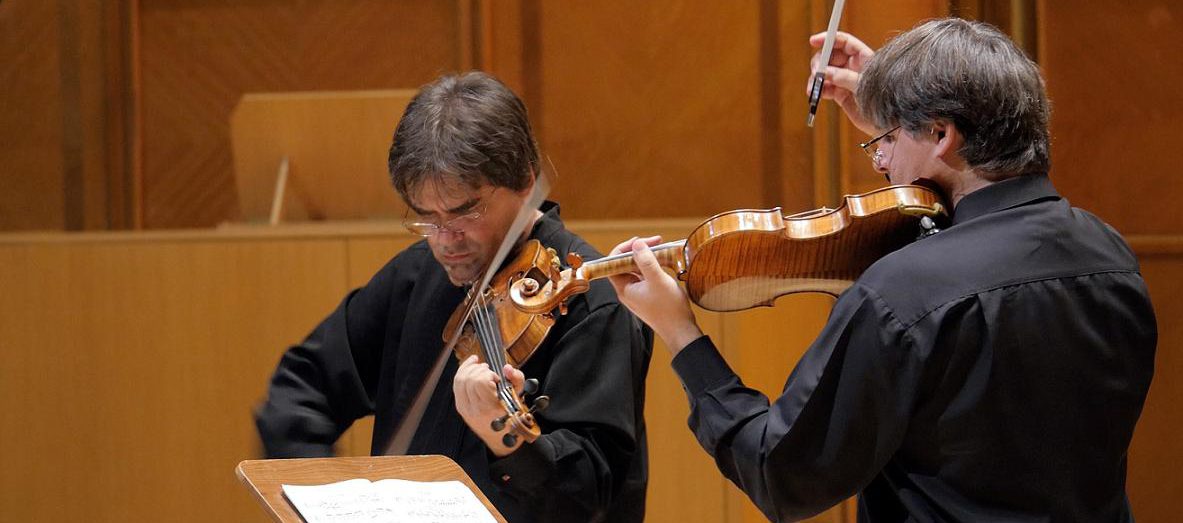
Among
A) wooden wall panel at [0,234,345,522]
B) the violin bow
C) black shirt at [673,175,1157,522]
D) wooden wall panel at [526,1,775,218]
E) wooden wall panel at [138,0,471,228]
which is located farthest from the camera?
wooden wall panel at [138,0,471,228]

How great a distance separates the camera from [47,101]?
16.7 ft

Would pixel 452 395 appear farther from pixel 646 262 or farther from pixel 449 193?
pixel 646 262

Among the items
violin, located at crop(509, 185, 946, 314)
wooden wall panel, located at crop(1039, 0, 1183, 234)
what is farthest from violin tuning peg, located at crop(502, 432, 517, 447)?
wooden wall panel, located at crop(1039, 0, 1183, 234)

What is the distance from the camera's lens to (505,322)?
6.36 ft

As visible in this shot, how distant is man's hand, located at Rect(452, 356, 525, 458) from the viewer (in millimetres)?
1740

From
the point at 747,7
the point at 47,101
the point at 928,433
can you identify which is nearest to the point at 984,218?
the point at 928,433

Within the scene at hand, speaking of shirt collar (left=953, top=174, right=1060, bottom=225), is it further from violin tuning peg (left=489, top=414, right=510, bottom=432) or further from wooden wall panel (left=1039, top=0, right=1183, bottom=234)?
wooden wall panel (left=1039, top=0, right=1183, bottom=234)

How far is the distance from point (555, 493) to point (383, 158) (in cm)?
A: 202

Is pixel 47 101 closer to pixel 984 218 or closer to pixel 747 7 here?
pixel 747 7

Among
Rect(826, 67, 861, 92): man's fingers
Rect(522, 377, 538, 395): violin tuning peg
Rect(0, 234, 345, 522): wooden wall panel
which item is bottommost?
Rect(0, 234, 345, 522): wooden wall panel

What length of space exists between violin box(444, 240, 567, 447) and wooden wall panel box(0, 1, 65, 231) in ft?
11.9

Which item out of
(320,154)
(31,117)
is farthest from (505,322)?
(31,117)

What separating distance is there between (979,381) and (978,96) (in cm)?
35

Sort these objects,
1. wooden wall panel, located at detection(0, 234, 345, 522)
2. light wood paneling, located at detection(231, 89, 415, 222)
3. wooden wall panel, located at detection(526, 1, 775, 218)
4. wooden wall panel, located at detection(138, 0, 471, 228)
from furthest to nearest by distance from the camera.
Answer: wooden wall panel, located at detection(138, 0, 471, 228)
wooden wall panel, located at detection(526, 1, 775, 218)
light wood paneling, located at detection(231, 89, 415, 222)
wooden wall panel, located at detection(0, 234, 345, 522)
